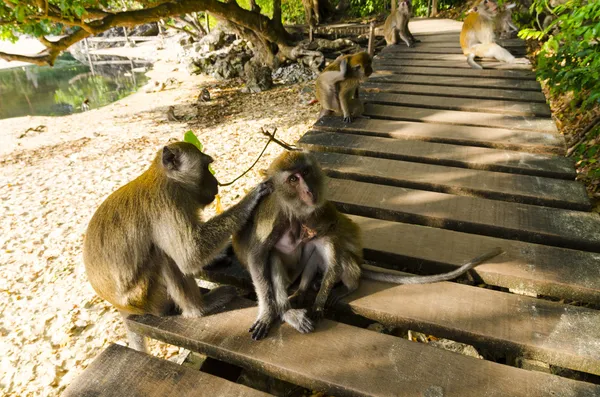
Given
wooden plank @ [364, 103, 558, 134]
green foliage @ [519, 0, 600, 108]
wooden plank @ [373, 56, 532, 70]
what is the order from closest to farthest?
1. green foliage @ [519, 0, 600, 108]
2. wooden plank @ [364, 103, 558, 134]
3. wooden plank @ [373, 56, 532, 70]

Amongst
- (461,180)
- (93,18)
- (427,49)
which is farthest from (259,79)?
(461,180)

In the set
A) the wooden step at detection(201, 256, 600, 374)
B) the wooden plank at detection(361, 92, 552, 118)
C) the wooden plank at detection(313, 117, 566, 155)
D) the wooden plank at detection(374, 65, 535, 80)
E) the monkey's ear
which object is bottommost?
the wooden step at detection(201, 256, 600, 374)

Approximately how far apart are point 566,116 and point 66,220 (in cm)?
845

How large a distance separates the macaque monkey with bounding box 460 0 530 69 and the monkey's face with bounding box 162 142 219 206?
484 cm

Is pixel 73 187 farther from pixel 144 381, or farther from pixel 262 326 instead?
pixel 262 326

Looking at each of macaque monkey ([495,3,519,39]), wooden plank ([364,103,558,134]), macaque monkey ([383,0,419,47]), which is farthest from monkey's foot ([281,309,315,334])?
macaque monkey ([495,3,519,39])

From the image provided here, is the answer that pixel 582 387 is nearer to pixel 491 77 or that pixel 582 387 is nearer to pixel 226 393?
pixel 226 393

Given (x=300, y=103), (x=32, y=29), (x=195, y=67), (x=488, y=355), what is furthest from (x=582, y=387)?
(x=195, y=67)

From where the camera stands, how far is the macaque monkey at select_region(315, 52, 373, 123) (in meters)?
4.67

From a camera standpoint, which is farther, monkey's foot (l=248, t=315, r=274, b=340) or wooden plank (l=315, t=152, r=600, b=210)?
wooden plank (l=315, t=152, r=600, b=210)

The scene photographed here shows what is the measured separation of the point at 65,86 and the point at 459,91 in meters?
28.1

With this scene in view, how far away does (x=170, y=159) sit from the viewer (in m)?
2.12

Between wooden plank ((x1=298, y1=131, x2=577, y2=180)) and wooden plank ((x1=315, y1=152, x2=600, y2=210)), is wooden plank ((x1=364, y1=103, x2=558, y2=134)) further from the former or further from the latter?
wooden plank ((x1=315, y1=152, x2=600, y2=210))

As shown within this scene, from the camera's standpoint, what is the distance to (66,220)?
6594 millimetres
